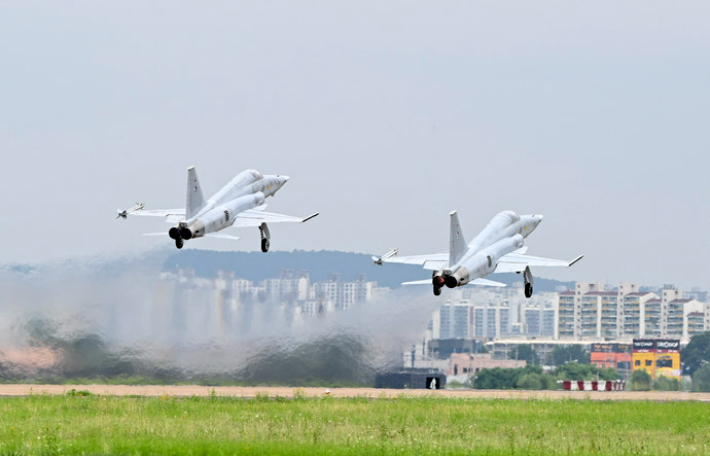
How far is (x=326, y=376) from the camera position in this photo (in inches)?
2781

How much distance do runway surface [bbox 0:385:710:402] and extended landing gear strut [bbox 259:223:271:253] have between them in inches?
256

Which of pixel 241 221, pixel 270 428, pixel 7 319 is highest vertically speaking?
pixel 241 221

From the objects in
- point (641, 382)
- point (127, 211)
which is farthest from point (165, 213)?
point (641, 382)

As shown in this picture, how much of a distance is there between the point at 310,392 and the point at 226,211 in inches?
409

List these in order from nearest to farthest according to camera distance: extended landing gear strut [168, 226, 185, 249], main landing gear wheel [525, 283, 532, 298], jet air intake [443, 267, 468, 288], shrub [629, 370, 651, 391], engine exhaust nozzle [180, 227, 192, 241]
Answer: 1. jet air intake [443, 267, 468, 288]
2. extended landing gear strut [168, 226, 185, 249]
3. engine exhaust nozzle [180, 227, 192, 241]
4. main landing gear wheel [525, 283, 532, 298]
5. shrub [629, 370, 651, 391]

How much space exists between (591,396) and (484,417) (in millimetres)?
15619

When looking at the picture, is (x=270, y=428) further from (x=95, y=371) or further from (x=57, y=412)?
(x=95, y=371)

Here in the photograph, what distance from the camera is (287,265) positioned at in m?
87.6

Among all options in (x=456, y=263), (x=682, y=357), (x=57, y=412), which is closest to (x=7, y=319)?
(x=57, y=412)

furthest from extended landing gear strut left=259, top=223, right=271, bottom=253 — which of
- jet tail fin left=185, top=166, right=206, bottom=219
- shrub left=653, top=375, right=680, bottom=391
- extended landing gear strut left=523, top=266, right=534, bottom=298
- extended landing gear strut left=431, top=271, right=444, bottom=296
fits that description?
shrub left=653, top=375, right=680, bottom=391

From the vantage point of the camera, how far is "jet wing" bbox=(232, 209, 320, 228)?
2458 inches

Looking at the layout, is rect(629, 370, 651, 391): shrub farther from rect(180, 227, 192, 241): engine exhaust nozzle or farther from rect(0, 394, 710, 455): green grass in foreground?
rect(180, 227, 192, 241): engine exhaust nozzle

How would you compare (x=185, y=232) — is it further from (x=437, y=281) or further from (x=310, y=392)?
(x=310, y=392)

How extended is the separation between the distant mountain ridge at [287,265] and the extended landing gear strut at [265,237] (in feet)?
26.1
